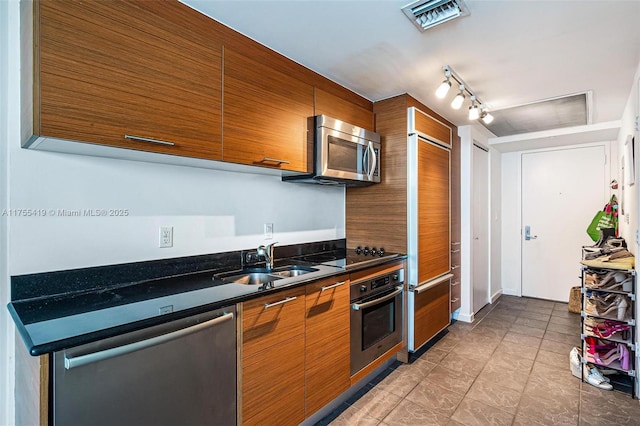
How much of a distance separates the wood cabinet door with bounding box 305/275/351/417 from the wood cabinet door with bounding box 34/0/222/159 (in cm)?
98

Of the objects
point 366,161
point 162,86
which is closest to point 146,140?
point 162,86

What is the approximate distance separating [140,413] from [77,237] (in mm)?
850

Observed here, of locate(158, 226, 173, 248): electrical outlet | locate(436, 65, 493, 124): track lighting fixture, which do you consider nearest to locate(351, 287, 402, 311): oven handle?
locate(158, 226, 173, 248): electrical outlet

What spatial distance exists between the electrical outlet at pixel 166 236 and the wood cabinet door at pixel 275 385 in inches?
31.0

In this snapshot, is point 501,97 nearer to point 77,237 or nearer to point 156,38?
point 156,38

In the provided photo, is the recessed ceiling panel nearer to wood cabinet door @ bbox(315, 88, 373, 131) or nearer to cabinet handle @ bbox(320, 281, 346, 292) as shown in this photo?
wood cabinet door @ bbox(315, 88, 373, 131)

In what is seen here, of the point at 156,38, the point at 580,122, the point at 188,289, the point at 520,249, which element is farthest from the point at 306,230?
the point at 520,249

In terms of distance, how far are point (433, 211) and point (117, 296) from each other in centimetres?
250

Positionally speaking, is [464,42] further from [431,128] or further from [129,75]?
[129,75]

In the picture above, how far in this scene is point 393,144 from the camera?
2789 millimetres

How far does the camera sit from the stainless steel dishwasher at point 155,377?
100cm

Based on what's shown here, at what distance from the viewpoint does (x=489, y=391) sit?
229cm

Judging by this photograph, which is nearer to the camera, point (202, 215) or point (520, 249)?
point (202, 215)

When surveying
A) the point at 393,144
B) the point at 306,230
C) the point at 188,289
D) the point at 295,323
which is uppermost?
the point at 393,144
